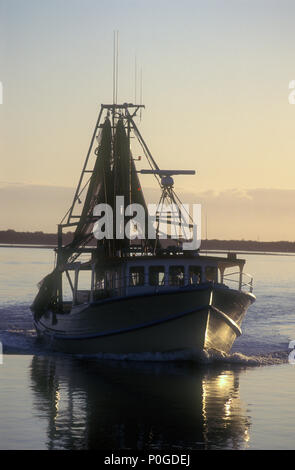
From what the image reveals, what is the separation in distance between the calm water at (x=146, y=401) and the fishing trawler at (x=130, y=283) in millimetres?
1070

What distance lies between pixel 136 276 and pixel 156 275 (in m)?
0.93

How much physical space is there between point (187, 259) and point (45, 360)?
7.99m

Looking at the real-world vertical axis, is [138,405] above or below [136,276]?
below

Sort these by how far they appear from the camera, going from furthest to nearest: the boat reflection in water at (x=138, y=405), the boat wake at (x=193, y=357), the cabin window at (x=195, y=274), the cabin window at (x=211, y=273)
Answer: the cabin window at (x=211, y=273) < the cabin window at (x=195, y=274) < the boat wake at (x=193, y=357) < the boat reflection in water at (x=138, y=405)

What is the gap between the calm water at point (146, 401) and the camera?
81.3 ft

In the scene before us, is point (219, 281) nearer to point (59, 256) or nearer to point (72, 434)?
point (59, 256)

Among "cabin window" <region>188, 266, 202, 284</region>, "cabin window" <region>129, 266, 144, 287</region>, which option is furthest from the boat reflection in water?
"cabin window" <region>188, 266, 202, 284</region>

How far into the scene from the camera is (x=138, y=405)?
99.4ft

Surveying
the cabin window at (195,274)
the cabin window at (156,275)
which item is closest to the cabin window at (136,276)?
the cabin window at (156,275)

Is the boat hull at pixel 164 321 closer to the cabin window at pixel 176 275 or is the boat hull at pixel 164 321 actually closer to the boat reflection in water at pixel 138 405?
the boat reflection in water at pixel 138 405

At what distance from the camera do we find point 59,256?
49.6m

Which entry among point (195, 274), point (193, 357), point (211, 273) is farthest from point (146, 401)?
point (211, 273)

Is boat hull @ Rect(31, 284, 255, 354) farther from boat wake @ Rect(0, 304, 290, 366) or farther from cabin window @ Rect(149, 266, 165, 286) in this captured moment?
cabin window @ Rect(149, 266, 165, 286)

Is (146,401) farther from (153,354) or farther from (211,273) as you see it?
(211,273)
